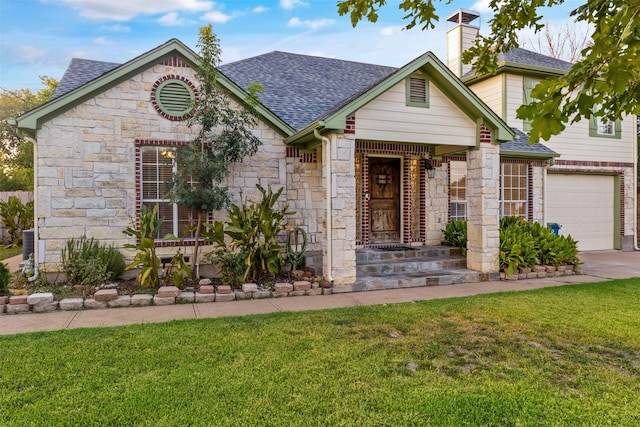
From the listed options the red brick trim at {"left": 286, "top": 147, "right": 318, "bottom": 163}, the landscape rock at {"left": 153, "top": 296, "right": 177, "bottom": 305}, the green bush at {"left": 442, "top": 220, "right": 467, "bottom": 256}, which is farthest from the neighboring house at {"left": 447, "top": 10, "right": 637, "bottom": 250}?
the landscape rock at {"left": 153, "top": 296, "right": 177, "bottom": 305}

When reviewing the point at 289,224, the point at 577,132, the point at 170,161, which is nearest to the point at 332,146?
the point at 289,224

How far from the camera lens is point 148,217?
7.00 metres

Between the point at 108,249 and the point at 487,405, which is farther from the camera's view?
the point at 108,249

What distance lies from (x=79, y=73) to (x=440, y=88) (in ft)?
25.2

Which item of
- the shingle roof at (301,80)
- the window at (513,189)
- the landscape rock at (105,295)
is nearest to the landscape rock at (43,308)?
the landscape rock at (105,295)

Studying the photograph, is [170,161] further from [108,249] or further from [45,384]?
[45,384]

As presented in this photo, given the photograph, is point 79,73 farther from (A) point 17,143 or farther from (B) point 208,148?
(A) point 17,143

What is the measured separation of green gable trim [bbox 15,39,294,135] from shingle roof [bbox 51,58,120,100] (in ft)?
1.76

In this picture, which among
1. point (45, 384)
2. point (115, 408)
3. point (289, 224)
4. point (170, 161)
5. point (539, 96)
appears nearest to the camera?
point (539, 96)

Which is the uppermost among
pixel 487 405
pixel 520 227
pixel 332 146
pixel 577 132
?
pixel 577 132

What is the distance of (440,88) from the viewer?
25.9 feet

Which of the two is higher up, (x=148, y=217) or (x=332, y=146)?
(x=332, y=146)

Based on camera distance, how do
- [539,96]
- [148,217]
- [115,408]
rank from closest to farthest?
[539,96]
[115,408]
[148,217]

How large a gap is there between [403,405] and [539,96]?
2.32 m
